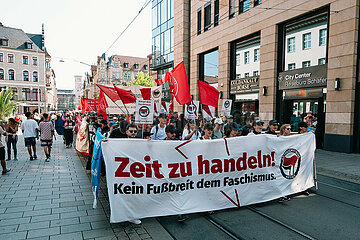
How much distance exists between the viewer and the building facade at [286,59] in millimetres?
10336

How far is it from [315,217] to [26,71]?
67.3 m

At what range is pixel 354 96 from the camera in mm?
10148

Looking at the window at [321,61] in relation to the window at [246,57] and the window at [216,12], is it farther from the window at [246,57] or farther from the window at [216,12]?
the window at [216,12]

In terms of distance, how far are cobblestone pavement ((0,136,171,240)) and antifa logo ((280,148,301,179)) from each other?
3095mm

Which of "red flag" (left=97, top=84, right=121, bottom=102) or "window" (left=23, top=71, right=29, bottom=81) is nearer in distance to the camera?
"red flag" (left=97, top=84, right=121, bottom=102)

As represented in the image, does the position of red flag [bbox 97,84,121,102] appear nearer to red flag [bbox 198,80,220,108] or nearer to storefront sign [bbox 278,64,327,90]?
red flag [bbox 198,80,220,108]

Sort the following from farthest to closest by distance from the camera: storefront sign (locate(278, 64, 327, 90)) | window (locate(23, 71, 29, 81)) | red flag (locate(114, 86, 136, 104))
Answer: window (locate(23, 71, 29, 81)) → storefront sign (locate(278, 64, 327, 90)) → red flag (locate(114, 86, 136, 104))

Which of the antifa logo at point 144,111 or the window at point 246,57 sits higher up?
the window at point 246,57

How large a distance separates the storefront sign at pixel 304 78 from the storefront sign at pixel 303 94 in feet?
0.90

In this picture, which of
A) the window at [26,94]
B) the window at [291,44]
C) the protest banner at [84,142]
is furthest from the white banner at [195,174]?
the window at [26,94]

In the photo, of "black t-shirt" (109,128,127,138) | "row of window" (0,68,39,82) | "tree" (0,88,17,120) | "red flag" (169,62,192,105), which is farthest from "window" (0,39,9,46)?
"black t-shirt" (109,128,127,138)

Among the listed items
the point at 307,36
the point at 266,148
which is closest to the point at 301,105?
the point at 307,36

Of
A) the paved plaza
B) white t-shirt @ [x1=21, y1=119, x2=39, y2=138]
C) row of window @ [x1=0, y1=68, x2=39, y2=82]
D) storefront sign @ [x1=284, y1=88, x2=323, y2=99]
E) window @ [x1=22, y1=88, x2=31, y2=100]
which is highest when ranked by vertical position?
row of window @ [x1=0, y1=68, x2=39, y2=82]

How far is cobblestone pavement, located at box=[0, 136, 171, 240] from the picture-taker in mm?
3562
